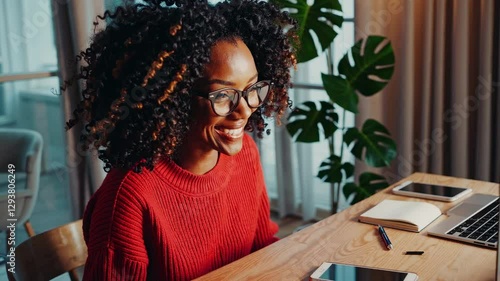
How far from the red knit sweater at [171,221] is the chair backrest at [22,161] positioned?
136 centimetres

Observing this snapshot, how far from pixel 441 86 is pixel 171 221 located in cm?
189

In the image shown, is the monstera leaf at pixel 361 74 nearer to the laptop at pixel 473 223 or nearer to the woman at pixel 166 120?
the laptop at pixel 473 223

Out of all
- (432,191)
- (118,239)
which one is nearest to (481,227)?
A: (432,191)

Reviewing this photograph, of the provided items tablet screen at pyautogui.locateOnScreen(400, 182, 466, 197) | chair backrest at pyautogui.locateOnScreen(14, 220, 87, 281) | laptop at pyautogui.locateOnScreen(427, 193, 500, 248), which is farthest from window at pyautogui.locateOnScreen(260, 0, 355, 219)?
chair backrest at pyautogui.locateOnScreen(14, 220, 87, 281)

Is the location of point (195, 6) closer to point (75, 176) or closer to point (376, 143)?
point (376, 143)

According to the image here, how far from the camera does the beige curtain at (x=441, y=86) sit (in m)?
3.08

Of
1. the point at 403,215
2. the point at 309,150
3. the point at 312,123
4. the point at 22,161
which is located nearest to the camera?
the point at 403,215

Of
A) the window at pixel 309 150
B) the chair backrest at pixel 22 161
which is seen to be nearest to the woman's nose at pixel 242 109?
the chair backrest at pixel 22 161

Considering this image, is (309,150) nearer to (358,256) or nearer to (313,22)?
(313,22)

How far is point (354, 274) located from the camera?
153 cm

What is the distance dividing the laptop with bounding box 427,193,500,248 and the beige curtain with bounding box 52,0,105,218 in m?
1.84

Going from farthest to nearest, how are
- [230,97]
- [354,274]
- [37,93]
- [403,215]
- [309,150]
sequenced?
[309,150] < [37,93] < [403,215] < [230,97] < [354,274]

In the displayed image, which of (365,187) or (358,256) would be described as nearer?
(358,256)

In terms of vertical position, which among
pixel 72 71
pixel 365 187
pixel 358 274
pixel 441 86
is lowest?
pixel 365 187
